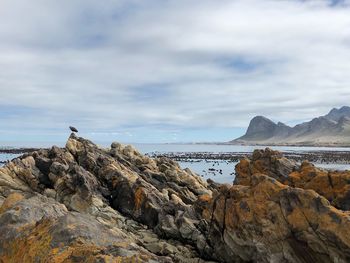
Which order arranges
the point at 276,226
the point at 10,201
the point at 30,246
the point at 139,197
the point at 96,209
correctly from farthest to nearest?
the point at 139,197 → the point at 96,209 → the point at 276,226 → the point at 10,201 → the point at 30,246

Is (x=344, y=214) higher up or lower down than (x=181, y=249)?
higher up

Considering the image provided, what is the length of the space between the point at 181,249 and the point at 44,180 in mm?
15065

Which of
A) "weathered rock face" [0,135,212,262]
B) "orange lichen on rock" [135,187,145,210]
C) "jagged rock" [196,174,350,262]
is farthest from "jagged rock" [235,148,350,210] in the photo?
"orange lichen on rock" [135,187,145,210]

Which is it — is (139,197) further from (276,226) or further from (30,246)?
(30,246)

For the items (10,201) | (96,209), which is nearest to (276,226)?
(10,201)

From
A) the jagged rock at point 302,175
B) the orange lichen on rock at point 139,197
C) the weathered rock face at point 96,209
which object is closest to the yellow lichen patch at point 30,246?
the weathered rock face at point 96,209

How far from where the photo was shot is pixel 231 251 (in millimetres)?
18172

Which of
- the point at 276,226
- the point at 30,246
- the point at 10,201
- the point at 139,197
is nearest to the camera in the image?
the point at 30,246

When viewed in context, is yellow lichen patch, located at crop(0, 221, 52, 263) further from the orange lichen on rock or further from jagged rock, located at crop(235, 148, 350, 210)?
the orange lichen on rock

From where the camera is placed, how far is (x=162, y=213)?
949 inches

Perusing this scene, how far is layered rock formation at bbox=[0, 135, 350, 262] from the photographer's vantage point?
30.4 ft

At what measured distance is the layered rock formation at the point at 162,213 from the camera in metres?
9.26

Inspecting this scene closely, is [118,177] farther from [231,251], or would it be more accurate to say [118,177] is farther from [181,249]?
[231,251]

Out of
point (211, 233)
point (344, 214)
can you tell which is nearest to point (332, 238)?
point (344, 214)
